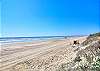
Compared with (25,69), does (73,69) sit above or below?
above

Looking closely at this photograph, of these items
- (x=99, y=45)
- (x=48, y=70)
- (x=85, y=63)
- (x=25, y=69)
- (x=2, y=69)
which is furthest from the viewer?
(x=2, y=69)

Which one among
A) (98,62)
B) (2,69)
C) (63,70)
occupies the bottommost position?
(2,69)

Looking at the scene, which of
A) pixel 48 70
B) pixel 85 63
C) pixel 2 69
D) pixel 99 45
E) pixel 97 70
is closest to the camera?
pixel 97 70

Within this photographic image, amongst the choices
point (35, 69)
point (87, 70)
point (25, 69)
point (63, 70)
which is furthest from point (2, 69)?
point (87, 70)

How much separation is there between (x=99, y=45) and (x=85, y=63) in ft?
8.88

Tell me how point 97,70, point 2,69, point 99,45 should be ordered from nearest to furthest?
point 97,70 < point 99,45 < point 2,69

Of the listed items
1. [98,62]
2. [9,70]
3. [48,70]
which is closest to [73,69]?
[98,62]

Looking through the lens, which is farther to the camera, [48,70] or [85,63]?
[48,70]

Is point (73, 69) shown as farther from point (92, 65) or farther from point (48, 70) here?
point (48, 70)

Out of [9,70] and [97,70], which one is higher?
[97,70]

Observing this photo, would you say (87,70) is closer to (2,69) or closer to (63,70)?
(63,70)

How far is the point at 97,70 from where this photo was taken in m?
5.51

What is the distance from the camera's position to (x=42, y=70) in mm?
8539

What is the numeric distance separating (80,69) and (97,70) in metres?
0.69
